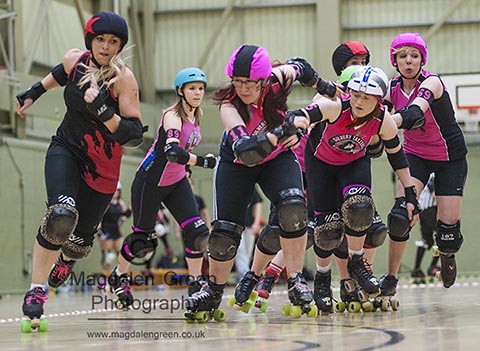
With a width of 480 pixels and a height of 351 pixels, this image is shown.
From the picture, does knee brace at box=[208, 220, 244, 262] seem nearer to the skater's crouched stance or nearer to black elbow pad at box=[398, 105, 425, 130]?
the skater's crouched stance

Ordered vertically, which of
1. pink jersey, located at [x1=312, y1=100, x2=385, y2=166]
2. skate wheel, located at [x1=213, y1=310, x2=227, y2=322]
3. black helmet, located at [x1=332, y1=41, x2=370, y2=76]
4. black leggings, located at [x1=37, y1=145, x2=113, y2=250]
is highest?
black helmet, located at [x1=332, y1=41, x2=370, y2=76]

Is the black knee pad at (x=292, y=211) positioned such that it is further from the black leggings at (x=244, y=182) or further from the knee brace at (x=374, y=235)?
the knee brace at (x=374, y=235)

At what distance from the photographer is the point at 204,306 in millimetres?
4980

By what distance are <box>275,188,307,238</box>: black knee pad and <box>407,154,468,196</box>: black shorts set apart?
1.45m

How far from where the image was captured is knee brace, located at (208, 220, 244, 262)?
4.95 metres

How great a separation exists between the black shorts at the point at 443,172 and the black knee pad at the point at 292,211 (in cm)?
145

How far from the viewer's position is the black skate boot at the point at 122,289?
683cm

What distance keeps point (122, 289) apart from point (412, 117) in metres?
2.70

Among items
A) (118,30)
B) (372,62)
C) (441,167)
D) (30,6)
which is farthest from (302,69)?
(372,62)

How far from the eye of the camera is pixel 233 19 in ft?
54.3

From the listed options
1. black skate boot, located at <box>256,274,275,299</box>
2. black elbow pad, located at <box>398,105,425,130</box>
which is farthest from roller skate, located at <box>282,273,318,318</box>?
black elbow pad, located at <box>398,105,425,130</box>

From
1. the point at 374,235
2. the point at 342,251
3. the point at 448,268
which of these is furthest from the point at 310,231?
the point at 448,268

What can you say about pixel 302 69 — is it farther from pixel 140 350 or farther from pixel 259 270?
pixel 140 350

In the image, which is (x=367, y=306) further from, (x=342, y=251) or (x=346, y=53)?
(x=346, y=53)
